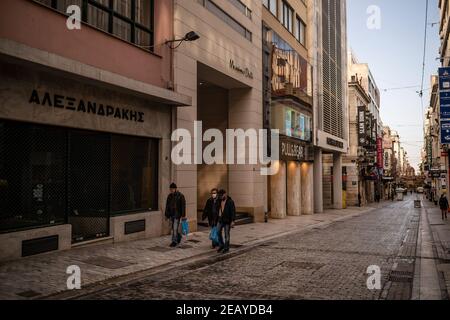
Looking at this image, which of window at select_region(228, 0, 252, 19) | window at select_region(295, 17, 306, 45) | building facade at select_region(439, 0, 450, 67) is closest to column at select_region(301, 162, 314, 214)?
window at select_region(295, 17, 306, 45)

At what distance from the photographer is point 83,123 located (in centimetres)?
1188

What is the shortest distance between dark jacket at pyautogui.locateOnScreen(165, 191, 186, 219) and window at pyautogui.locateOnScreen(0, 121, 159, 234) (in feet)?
6.35

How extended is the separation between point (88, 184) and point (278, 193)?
51.1 feet

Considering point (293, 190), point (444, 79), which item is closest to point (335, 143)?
point (293, 190)

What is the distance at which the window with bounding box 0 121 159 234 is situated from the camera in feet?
33.1

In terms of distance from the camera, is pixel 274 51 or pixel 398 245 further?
pixel 274 51

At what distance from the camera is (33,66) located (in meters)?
9.64

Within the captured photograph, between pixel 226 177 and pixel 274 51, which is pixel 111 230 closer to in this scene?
pixel 226 177

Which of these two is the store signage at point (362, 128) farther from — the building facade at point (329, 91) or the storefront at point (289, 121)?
the storefront at point (289, 121)

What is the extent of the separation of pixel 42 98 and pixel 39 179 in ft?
6.87

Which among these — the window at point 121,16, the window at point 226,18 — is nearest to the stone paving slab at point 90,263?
the window at point 121,16

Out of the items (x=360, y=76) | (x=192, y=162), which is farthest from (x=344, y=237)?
(x=360, y=76)

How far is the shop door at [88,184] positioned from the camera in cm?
1184

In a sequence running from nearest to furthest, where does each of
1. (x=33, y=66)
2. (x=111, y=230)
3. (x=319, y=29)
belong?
(x=33, y=66) → (x=111, y=230) → (x=319, y=29)
